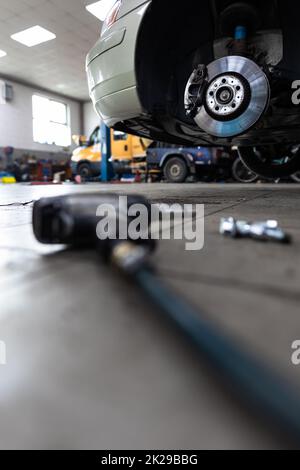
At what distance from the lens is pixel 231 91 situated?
179 cm

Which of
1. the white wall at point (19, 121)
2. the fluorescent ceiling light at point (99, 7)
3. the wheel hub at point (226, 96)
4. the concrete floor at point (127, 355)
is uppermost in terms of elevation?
the fluorescent ceiling light at point (99, 7)

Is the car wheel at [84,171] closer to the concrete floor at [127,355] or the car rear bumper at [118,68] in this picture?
the car rear bumper at [118,68]

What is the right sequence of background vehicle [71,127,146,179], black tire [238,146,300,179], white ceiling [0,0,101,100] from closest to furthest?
black tire [238,146,300,179], white ceiling [0,0,101,100], background vehicle [71,127,146,179]

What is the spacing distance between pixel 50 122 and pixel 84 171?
639cm

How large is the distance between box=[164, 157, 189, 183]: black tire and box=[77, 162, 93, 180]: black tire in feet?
12.0

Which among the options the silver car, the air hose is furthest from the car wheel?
the air hose

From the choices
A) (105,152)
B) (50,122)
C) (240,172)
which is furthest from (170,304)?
(50,122)

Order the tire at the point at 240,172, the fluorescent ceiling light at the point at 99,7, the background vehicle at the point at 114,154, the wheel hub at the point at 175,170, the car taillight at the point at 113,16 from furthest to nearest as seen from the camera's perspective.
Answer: the background vehicle at the point at 114,154, the fluorescent ceiling light at the point at 99,7, the wheel hub at the point at 175,170, the tire at the point at 240,172, the car taillight at the point at 113,16

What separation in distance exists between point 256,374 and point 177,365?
0.08 metres

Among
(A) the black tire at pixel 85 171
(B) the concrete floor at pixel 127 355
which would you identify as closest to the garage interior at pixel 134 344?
(B) the concrete floor at pixel 127 355

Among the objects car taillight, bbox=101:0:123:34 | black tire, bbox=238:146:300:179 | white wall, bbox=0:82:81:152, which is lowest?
black tire, bbox=238:146:300:179

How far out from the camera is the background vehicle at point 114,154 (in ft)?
30.6

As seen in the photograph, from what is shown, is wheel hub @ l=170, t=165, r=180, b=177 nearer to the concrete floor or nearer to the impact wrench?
the impact wrench

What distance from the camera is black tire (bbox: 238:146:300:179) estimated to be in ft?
9.70
